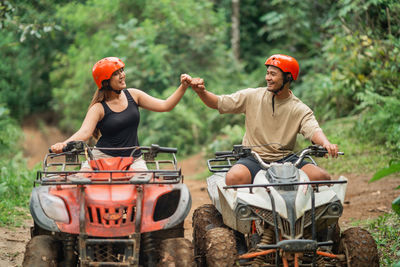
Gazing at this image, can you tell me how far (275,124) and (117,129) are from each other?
1.53m

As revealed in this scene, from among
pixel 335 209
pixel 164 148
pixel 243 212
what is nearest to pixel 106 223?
pixel 164 148

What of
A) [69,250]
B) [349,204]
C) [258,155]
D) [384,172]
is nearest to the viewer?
[384,172]

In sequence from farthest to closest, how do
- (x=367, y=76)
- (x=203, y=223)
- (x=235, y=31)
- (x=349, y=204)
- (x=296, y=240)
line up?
(x=235, y=31), (x=367, y=76), (x=349, y=204), (x=203, y=223), (x=296, y=240)

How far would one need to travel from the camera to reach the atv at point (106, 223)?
4.27 metres

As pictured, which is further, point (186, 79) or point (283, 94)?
point (186, 79)

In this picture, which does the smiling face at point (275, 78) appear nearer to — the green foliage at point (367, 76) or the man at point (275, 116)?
the man at point (275, 116)

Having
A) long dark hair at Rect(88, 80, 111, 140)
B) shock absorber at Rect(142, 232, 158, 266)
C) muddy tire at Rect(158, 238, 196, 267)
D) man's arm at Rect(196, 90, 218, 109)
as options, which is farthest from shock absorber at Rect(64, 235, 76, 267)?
man's arm at Rect(196, 90, 218, 109)

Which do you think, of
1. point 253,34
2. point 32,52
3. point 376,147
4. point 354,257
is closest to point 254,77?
point 253,34

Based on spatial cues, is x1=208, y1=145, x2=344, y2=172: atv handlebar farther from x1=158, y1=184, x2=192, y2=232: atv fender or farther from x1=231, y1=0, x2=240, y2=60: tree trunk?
x1=231, y1=0, x2=240, y2=60: tree trunk

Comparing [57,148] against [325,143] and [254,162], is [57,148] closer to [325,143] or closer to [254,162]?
[254,162]

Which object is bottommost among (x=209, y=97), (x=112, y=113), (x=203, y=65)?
(x=112, y=113)

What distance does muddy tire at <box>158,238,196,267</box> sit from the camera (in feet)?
14.3

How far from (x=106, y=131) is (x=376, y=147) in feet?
20.3

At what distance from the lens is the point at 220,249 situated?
4.48m
